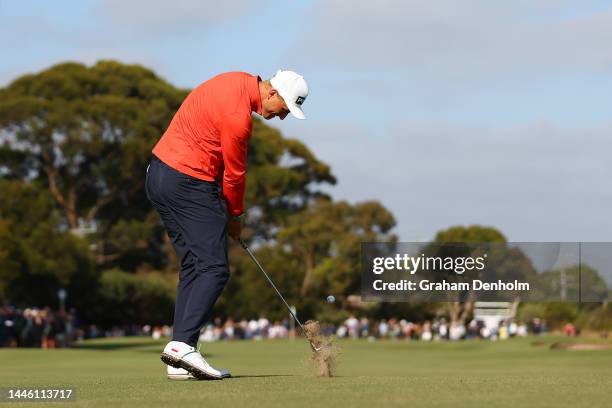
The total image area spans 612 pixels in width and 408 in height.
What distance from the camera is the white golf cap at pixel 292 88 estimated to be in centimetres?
821

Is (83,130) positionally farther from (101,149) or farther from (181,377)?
(181,377)

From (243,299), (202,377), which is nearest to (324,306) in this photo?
(243,299)

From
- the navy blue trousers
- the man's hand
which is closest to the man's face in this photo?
the navy blue trousers

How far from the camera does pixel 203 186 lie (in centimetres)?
820

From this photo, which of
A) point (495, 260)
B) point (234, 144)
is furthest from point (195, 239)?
point (495, 260)

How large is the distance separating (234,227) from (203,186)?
587 mm

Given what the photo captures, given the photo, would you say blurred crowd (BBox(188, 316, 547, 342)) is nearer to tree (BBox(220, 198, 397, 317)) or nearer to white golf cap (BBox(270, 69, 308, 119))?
tree (BBox(220, 198, 397, 317))

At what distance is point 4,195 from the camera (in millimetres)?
58250

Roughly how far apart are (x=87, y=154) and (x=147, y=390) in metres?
72.2

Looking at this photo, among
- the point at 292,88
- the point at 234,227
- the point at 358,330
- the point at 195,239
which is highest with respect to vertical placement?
the point at 292,88

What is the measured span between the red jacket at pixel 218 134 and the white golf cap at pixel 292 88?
0.15 m

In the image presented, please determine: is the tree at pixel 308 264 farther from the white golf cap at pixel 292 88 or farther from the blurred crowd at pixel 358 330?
the white golf cap at pixel 292 88

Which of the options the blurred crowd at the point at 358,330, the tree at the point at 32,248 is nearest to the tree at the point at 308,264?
the blurred crowd at the point at 358,330

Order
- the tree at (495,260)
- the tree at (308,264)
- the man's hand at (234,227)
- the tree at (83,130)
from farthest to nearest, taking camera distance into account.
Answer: the tree at (308,264) → the tree at (83,130) → the tree at (495,260) → the man's hand at (234,227)
